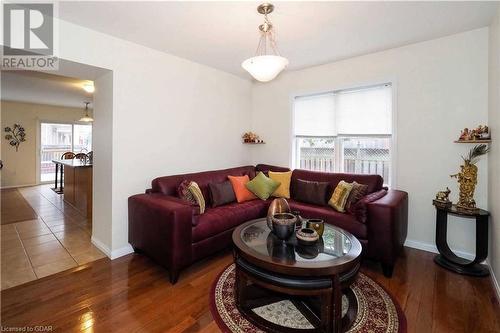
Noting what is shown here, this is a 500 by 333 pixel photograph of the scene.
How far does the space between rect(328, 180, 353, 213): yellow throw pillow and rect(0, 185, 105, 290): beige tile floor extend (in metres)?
2.80

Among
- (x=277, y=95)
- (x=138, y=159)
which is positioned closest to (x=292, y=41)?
(x=277, y=95)

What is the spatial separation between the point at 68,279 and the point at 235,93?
11.2 feet

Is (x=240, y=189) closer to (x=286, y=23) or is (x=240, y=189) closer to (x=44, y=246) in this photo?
(x=286, y=23)

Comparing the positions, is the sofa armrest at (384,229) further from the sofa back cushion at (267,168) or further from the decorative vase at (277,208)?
the sofa back cushion at (267,168)

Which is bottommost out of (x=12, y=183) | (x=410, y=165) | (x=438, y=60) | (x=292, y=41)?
(x=12, y=183)

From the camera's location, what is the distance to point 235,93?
4.23 meters

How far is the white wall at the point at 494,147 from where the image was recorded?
82.4 inches

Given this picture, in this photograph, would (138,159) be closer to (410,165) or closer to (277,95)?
(277,95)

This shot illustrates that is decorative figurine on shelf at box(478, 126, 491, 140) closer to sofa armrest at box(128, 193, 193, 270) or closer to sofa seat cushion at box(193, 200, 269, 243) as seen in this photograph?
sofa seat cushion at box(193, 200, 269, 243)

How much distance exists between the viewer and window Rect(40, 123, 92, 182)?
7.39 meters

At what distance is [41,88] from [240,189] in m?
5.15

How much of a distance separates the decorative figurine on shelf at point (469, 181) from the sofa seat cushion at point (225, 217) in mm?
2164

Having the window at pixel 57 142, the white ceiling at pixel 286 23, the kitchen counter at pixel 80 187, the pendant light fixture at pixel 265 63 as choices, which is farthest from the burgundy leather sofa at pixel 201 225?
the window at pixel 57 142

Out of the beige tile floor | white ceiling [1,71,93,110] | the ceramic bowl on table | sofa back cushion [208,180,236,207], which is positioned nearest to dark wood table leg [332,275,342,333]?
→ the ceramic bowl on table
